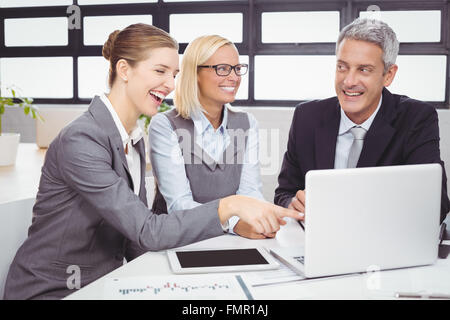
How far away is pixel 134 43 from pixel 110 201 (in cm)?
54

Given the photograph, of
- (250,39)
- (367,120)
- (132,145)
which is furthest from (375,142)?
(250,39)

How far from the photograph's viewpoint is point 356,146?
1.94 m

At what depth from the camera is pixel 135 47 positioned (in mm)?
1500

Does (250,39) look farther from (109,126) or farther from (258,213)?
(258,213)

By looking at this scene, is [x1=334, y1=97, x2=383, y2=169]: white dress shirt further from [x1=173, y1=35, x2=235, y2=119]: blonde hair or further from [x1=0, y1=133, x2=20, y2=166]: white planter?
[x1=0, y1=133, x2=20, y2=166]: white planter

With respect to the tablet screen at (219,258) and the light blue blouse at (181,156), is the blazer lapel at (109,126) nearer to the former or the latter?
the tablet screen at (219,258)

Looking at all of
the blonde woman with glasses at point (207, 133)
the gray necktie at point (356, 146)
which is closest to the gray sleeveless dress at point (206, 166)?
the blonde woman with glasses at point (207, 133)

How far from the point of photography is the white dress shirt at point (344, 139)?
6.39 ft

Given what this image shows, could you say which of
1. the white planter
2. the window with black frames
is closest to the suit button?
the white planter

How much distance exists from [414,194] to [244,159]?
3.68ft

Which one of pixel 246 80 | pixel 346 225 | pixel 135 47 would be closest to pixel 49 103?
pixel 246 80

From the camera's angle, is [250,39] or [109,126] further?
[250,39]

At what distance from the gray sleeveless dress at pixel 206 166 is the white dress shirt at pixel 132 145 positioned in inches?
15.4
